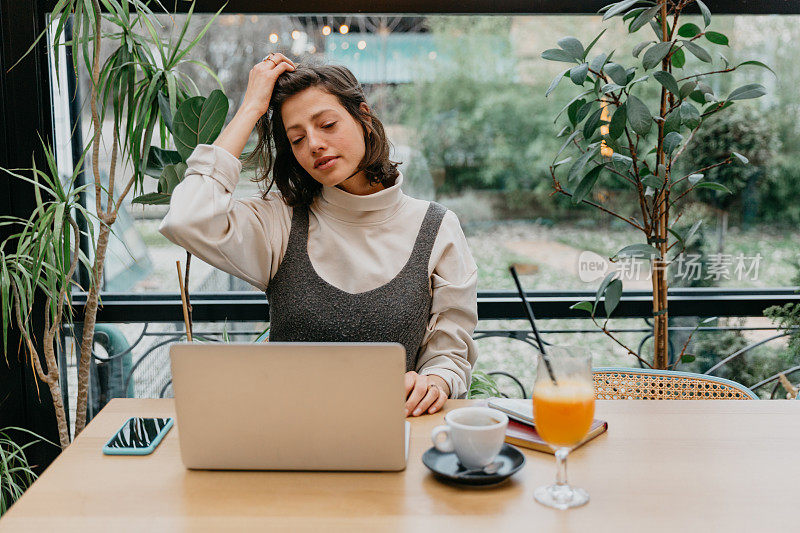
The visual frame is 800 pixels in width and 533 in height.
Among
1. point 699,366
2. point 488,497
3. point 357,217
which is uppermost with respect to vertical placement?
point 357,217

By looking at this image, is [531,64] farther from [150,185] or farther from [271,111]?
[150,185]

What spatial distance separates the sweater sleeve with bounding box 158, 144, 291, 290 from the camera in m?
1.51

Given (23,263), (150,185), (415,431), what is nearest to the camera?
(415,431)

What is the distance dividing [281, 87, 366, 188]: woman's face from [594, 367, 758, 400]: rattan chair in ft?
2.75

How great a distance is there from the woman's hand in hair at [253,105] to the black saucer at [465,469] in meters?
0.85

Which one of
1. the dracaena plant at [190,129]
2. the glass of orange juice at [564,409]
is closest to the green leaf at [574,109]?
the dracaena plant at [190,129]

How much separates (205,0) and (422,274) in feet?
4.45

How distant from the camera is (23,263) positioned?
6.44 feet

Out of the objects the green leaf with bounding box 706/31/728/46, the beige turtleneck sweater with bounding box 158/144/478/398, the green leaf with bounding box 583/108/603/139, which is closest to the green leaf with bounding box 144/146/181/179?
the beige turtleneck sweater with bounding box 158/144/478/398

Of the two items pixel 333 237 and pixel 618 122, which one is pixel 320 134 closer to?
pixel 333 237

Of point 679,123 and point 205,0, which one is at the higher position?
point 205,0

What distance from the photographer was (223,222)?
1.56 meters

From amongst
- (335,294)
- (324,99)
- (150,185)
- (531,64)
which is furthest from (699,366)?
(150,185)

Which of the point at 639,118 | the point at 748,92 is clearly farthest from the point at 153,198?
the point at 748,92
